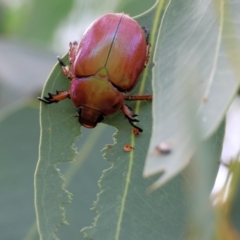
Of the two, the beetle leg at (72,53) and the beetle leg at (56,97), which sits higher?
the beetle leg at (72,53)

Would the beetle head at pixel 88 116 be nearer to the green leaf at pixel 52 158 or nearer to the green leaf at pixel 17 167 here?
the green leaf at pixel 52 158

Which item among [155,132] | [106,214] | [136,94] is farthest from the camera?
[136,94]

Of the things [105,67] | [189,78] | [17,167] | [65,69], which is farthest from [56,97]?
[189,78]

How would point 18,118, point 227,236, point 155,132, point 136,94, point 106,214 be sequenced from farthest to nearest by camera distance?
point 18,118 → point 136,94 → point 106,214 → point 227,236 → point 155,132

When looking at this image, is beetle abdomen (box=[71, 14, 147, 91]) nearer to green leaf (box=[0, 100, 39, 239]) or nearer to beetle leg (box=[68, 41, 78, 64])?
beetle leg (box=[68, 41, 78, 64])

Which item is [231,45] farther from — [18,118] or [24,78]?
[24,78]

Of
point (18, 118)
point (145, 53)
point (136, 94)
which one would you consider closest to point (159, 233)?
point (136, 94)

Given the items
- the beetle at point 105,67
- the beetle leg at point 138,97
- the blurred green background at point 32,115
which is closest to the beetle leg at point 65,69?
the beetle at point 105,67
